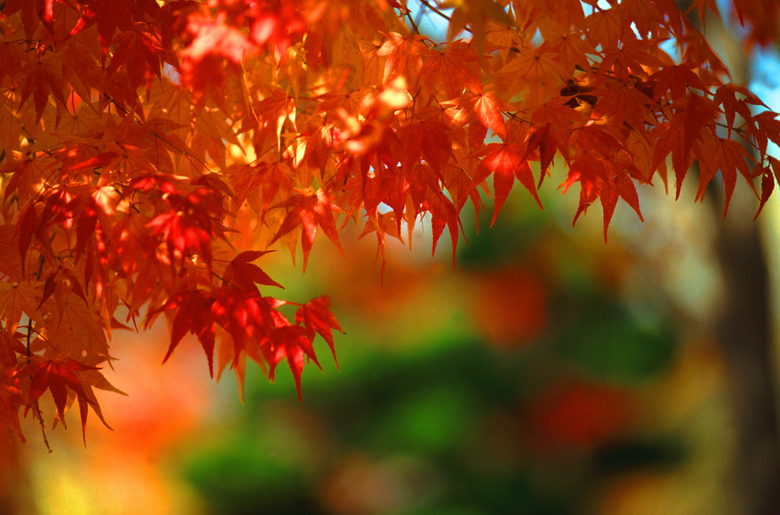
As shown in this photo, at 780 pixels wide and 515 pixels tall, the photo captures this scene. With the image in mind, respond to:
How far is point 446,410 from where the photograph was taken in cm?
511

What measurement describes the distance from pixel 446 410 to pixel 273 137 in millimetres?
3971

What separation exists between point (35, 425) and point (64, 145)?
4474mm

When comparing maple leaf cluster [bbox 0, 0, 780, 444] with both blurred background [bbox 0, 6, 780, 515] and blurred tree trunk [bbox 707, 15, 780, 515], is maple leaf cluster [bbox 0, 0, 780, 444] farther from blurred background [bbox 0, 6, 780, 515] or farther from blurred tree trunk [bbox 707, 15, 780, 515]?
blurred background [bbox 0, 6, 780, 515]

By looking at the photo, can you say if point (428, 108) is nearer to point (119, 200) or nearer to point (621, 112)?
point (621, 112)

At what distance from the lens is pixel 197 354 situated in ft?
17.2

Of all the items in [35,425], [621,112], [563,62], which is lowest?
[35,425]

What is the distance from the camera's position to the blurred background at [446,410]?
5031 millimetres

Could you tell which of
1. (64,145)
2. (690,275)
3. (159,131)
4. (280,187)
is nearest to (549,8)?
(280,187)

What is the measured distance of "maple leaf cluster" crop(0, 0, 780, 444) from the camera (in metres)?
1.04

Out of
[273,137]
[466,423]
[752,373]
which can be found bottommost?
[466,423]

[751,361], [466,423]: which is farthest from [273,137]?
[466,423]

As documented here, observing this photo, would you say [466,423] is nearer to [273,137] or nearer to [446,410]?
[446,410]

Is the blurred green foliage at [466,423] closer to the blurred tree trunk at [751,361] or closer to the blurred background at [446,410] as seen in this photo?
the blurred background at [446,410]

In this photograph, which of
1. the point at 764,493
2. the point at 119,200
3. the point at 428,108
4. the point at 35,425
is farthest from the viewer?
the point at 35,425
